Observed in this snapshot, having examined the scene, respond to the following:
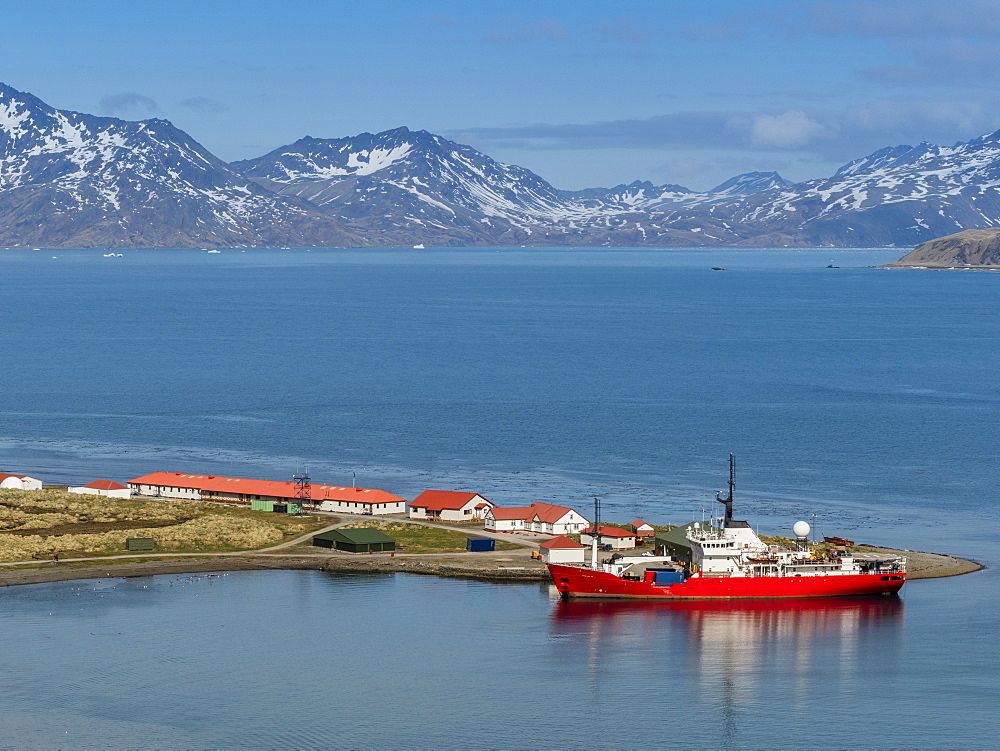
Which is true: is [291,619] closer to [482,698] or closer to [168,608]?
[168,608]

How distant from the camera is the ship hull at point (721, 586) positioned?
258 feet

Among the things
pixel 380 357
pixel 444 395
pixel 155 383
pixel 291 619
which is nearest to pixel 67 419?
pixel 155 383

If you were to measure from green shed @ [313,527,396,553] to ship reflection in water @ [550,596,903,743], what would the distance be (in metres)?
14.5

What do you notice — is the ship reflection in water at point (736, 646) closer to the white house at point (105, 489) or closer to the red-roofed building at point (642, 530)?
the red-roofed building at point (642, 530)

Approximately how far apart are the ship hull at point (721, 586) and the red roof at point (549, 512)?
30.2 ft

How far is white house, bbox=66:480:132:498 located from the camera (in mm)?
100188

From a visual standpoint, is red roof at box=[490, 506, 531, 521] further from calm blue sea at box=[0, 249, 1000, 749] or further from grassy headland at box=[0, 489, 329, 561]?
grassy headland at box=[0, 489, 329, 561]

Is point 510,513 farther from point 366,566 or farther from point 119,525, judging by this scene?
point 119,525

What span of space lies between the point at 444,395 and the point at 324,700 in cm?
9343

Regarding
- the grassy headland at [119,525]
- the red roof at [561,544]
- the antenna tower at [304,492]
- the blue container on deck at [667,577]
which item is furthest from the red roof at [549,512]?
the antenna tower at [304,492]

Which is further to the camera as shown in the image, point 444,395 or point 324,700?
point 444,395

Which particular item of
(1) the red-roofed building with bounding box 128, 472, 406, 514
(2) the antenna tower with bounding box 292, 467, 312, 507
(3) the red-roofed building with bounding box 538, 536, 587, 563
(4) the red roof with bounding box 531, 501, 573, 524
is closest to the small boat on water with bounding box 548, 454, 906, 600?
(3) the red-roofed building with bounding box 538, 536, 587, 563

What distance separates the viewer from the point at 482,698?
197 ft

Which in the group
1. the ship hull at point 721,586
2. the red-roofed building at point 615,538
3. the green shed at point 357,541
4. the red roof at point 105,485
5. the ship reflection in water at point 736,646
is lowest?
the ship reflection in water at point 736,646
